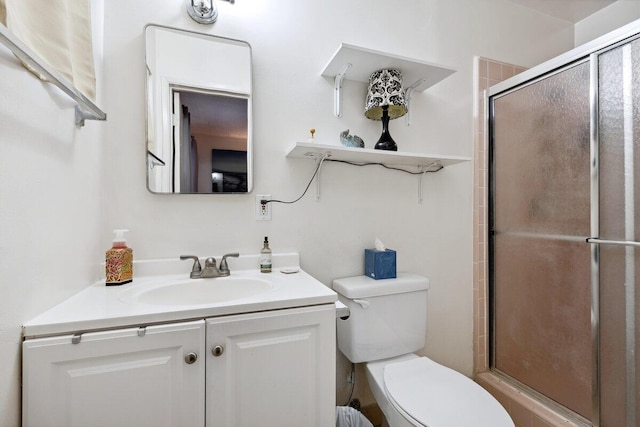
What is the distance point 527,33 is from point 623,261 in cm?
158

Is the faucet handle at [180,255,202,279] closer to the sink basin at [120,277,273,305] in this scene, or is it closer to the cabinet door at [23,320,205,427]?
the sink basin at [120,277,273,305]

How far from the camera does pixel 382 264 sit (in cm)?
140

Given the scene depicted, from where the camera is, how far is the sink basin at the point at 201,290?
3.46 ft

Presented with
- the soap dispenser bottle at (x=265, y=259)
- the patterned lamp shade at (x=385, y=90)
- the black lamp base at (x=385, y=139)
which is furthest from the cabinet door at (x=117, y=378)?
the patterned lamp shade at (x=385, y=90)

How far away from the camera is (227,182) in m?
1.27

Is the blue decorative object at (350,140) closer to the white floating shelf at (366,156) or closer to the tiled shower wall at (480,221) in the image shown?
the white floating shelf at (366,156)

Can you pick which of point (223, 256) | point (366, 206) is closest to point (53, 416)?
point (223, 256)

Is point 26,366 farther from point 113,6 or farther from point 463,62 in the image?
point 463,62

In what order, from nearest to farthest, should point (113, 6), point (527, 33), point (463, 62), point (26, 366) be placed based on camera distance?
1. point (26, 366)
2. point (113, 6)
3. point (463, 62)
4. point (527, 33)

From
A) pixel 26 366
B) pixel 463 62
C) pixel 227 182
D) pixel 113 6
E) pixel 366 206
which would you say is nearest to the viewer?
pixel 26 366

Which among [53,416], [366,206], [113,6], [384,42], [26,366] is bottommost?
[53,416]

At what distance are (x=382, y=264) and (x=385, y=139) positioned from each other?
61cm

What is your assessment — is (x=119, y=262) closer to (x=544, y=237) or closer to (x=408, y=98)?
(x=408, y=98)

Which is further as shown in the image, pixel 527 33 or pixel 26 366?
pixel 527 33
